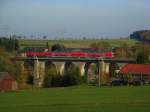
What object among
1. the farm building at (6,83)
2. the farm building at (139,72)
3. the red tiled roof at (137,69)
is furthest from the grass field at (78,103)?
the red tiled roof at (137,69)

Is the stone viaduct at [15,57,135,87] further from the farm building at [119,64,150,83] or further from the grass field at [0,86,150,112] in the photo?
the grass field at [0,86,150,112]

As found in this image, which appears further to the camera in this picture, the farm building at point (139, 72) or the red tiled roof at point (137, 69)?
the red tiled roof at point (137, 69)

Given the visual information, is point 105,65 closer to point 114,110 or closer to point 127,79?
point 127,79

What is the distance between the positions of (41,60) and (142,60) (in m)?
23.6

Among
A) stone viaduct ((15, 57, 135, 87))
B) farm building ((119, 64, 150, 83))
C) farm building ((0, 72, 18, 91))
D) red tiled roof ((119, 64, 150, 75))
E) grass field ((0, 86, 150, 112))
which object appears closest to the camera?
grass field ((0, 86, 150, 112))

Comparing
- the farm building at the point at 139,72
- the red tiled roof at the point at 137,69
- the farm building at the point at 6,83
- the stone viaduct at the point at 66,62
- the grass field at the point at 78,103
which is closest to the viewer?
the grass field at the point at 78,103

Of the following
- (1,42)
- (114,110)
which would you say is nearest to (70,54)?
(1,42)

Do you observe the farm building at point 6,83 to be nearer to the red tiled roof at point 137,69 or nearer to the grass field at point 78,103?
the grass field at point 78,103

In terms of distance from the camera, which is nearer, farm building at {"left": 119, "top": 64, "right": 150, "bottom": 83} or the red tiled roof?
farm building at {"left": 119, "top": 64, "right": 150, "bottom": 83}

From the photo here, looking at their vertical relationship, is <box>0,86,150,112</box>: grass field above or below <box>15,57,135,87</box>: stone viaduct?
above

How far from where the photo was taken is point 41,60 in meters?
119

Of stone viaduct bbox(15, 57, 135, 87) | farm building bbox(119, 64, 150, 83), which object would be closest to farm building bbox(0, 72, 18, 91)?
farm building bbox(119, 64, 150, 83)

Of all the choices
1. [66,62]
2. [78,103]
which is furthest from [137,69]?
[78,103]

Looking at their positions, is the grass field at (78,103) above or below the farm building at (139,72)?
above
